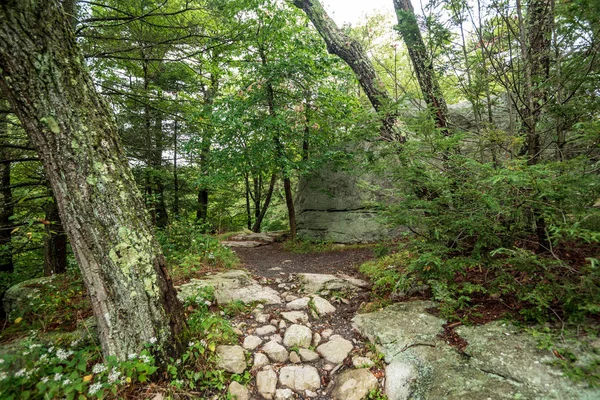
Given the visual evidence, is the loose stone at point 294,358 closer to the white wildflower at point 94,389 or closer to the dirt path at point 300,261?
the white wildflower at point 94,389

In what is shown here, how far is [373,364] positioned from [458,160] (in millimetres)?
2320

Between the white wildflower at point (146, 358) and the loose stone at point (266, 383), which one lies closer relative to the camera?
the white wildflower at point (146, 358)

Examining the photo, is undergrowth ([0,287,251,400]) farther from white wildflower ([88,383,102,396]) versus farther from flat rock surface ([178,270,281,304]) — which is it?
flat rock surface ([178,270,281,304])

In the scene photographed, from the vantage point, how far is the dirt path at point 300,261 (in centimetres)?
614

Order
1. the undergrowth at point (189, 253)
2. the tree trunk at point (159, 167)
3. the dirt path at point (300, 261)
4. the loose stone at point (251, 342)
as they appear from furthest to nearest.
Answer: the tree trunk at point (159, 167)
the dirt path at point (300, 261)
the undergrowth at point (189, 253)
the loose stone at point (251, 342)

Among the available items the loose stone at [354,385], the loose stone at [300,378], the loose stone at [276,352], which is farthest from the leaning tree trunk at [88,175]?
the loose stone at [354,385]

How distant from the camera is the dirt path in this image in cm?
614

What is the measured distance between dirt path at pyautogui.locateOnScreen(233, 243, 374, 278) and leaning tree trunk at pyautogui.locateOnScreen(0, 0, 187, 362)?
3401mm

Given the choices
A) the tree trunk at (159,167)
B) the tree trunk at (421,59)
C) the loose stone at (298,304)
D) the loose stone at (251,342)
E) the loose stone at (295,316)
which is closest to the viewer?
the loose stone at (251,342)

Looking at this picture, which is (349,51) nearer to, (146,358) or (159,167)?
(146,358)

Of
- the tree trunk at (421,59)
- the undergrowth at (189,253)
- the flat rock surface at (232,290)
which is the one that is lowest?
the flat rock surface at (232,290)

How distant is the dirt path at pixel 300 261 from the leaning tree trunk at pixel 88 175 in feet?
11.2

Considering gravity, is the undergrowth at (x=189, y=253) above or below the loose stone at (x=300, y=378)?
above

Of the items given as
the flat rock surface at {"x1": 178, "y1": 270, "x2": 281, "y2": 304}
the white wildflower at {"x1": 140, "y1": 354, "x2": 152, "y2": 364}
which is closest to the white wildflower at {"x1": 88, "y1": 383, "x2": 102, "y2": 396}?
the white wildflower at {"x1": 140, "y1": 354, "x2": 152, "y2": 364}
